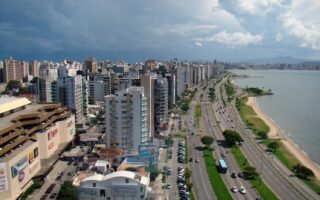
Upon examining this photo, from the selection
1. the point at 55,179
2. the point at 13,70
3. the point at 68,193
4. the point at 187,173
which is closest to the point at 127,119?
the point at 187,173

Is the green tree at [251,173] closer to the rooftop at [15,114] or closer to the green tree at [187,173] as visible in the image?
the green tree at [187,173]

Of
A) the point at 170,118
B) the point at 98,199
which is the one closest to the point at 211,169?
the point at 98,199

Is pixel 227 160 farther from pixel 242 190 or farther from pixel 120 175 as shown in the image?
pixel 120 175

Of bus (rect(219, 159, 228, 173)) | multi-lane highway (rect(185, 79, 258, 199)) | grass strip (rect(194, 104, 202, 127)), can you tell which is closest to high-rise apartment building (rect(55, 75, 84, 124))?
multi-lane highway (rect(185, 79, 258, 199))

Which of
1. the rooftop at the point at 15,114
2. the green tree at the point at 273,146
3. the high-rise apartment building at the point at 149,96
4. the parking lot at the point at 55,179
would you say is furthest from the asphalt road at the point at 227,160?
the rooftop at the point at 15,114

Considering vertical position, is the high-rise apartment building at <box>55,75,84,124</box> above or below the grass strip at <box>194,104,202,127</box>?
above

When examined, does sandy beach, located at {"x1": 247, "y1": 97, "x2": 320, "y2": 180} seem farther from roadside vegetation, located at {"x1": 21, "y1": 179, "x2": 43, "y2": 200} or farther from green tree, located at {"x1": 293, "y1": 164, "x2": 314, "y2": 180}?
roadside vegetation, located at {"x1": 21, "y1": 179, "x2": 43, "y2": 200}
